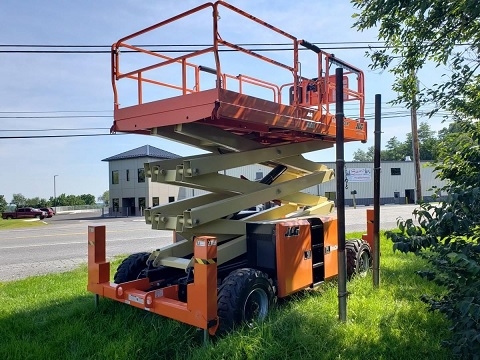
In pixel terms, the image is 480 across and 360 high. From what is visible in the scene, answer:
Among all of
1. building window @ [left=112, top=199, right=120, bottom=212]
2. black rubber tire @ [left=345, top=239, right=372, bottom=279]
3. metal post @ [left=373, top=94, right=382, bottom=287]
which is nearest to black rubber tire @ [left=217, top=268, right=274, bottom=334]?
metal post @ [left=373, top=94, right=382, bottom=287]

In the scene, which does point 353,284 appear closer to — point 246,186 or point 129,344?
point 246,186

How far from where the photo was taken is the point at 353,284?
Result: 20.0 ft

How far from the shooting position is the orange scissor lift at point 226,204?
4363 mm

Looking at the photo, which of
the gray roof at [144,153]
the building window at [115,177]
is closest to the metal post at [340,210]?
the gray roof at [144,153]

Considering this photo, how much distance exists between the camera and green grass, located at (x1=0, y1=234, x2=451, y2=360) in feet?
13.1

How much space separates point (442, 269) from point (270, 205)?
12.2 ft

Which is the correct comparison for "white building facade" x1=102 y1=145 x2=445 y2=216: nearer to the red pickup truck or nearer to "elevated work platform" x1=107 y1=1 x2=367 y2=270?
the red pickup truck

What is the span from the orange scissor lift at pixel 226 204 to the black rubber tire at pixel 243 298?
0.01 metres

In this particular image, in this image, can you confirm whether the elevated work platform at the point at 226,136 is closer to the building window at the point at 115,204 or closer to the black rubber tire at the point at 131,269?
the black rubber tire at the point at 131,269

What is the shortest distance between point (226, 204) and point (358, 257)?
113 inches

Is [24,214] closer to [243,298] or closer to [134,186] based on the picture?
[134,186]

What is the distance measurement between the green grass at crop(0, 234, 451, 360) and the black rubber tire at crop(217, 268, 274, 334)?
0.17 m

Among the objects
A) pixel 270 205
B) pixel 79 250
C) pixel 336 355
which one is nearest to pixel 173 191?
pixel 79 250

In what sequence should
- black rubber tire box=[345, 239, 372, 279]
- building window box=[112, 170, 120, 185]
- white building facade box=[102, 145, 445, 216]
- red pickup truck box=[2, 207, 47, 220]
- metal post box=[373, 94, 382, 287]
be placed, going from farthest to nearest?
red pickup truck box=[2, 207, 47, 220], building window box=[112, 170, 120, 185], white building facade box=[102, 145, 445, 216], black rubber tire box=[345, 239, 372, 279], metal post box=[373, 94, 382, 287]
